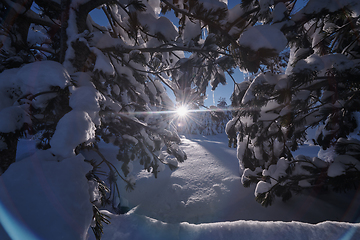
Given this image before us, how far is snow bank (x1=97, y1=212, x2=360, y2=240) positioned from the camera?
3.81 ft

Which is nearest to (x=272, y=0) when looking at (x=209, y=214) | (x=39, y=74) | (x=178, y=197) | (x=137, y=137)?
(x=39, y=74)

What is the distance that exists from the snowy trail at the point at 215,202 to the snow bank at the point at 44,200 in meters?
2.60

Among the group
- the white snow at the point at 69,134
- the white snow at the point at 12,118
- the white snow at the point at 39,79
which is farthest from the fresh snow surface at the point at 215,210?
the white snow at the point at 39,79

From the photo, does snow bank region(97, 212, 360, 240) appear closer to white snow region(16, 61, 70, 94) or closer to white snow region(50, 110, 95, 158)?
white snow region(50, 110, 95, 158)

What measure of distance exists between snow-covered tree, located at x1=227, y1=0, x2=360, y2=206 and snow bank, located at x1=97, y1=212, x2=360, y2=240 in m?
0.96

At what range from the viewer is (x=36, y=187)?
0.94 metres

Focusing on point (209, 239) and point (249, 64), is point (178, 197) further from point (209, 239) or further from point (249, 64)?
point (249, 64)

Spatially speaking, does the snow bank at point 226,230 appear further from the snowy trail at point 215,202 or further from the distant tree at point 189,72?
the snowy trail at point 215,202

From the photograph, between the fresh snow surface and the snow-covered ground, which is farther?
the fresh snow surface

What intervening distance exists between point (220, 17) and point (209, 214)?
145 inches

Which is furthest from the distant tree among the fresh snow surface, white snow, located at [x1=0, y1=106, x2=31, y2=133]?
the fresh snow surface

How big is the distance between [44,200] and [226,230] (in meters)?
1.53

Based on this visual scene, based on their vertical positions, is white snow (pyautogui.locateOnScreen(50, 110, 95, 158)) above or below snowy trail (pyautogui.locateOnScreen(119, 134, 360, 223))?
above

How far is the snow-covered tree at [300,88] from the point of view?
1415 mm
